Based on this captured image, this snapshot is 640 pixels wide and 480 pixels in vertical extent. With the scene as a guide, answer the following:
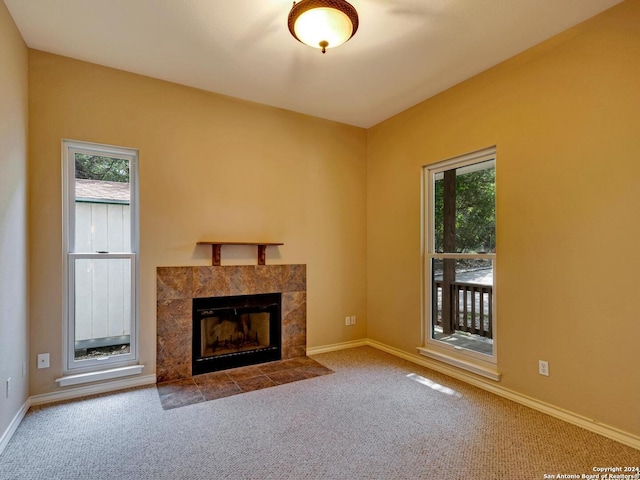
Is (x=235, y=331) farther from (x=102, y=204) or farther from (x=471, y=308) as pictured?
(x=471, y=308)

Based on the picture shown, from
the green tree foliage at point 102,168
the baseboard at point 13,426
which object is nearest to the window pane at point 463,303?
the green tree foliage at point 102,168

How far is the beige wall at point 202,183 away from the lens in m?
2.86

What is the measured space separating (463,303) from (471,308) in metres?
0.11

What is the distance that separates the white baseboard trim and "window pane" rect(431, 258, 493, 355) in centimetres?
27

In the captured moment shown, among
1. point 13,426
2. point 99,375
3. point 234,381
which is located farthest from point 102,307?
point 234,381

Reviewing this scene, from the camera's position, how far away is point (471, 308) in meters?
3.38

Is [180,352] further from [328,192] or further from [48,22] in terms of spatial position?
[48,22]

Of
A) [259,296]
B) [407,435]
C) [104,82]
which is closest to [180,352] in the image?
[259,296]

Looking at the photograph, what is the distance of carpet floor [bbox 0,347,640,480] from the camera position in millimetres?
1968

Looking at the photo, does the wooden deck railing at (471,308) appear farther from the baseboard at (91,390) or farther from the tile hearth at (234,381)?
the baseboard at (91,390)

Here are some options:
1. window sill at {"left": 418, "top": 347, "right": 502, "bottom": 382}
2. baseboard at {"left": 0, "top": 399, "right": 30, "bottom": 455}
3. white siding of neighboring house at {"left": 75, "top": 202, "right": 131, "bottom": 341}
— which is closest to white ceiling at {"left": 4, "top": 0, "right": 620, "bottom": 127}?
white siding of neighboring house at {"left": 75, "top": 202, "right": 131, "bottom": 341}

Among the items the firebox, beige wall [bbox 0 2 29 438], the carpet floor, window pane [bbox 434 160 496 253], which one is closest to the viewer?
the carpet floor

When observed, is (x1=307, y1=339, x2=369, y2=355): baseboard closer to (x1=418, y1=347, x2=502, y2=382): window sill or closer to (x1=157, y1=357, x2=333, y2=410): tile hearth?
(x1=157, y1=357, x2=333, y2=410): tile hearth

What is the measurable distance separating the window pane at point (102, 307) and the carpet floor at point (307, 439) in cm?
45
